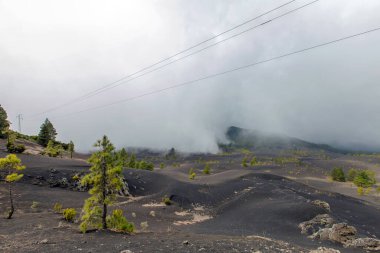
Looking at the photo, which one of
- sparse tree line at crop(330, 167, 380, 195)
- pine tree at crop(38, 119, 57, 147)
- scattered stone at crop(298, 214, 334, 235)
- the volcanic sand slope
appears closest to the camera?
the volcanic sand slope

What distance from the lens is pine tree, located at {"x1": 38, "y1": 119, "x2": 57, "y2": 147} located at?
110875 mm

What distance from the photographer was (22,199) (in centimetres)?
4625

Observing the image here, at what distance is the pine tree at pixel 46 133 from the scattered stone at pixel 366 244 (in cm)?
10404

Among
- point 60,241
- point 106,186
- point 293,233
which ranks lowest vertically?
point 293,233

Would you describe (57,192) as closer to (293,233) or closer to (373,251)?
(293,233)

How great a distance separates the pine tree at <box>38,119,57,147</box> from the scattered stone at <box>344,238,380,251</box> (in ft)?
341

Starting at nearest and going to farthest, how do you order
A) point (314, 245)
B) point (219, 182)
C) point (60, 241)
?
point (60, 241) → point (314, 245) → point (219, 182)

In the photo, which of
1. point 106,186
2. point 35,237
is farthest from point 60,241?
point 106,186

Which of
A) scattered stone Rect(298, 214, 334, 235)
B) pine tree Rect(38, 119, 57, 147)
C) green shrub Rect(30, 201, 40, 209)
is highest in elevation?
pine tree Rect(38, 119, 57, 147)

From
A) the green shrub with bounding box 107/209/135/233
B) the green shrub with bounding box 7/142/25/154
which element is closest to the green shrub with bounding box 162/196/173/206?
the green shrub with bounding box 107/209/135/233

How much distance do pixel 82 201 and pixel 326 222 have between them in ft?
120

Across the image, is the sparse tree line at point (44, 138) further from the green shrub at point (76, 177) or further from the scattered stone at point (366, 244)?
the scattered stone at point (366, 244)

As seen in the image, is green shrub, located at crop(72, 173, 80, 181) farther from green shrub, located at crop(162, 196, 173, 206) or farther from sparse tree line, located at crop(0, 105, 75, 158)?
sparse tree line, located at crop(0, 105, 75, 158)

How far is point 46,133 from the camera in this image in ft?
367
